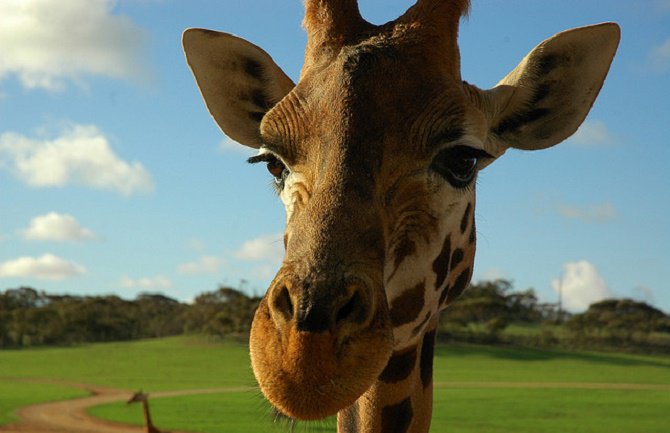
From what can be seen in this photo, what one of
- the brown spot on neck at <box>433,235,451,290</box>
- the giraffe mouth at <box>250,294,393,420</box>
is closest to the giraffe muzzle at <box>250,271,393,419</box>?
the giraffe mouth at <box>250,294,393,420</box>

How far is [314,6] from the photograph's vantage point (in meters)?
4.16

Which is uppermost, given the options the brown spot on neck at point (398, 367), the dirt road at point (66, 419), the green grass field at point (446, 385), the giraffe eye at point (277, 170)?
the giraffe eye at point (277, 170)

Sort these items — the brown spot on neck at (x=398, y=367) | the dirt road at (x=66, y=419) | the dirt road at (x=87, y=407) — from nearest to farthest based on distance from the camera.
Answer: the brown spot on neck at (x=398, y=367) < the dirt road at (x=66, y=419) < the dirt road at (x=87, y=407)

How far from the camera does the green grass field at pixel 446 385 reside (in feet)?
108

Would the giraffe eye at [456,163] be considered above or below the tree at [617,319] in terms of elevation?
below

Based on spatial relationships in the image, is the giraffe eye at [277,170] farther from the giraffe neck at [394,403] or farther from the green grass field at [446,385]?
the giraffe neck at [394,403]

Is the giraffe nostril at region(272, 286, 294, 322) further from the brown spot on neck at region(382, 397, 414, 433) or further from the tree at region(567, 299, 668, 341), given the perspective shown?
the tree at region(567, 299, 668, 341)

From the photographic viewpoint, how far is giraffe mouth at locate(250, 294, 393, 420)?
2.80 metres

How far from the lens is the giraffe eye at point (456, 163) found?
3.66 metres

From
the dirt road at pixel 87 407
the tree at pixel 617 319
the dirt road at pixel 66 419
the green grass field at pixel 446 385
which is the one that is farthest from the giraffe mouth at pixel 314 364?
the tree at pixel 617 319

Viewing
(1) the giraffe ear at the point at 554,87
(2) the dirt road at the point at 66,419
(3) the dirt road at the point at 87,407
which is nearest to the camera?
(1) the giraffe ear at the point at 554,87

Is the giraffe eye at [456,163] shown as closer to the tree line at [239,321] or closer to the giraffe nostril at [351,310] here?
the giraffe nostril at [351,310]

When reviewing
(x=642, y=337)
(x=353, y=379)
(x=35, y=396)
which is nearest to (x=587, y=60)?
(x=353, y=379)

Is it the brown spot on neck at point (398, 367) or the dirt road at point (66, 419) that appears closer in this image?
the brown spot on neck at point (398, 367)
